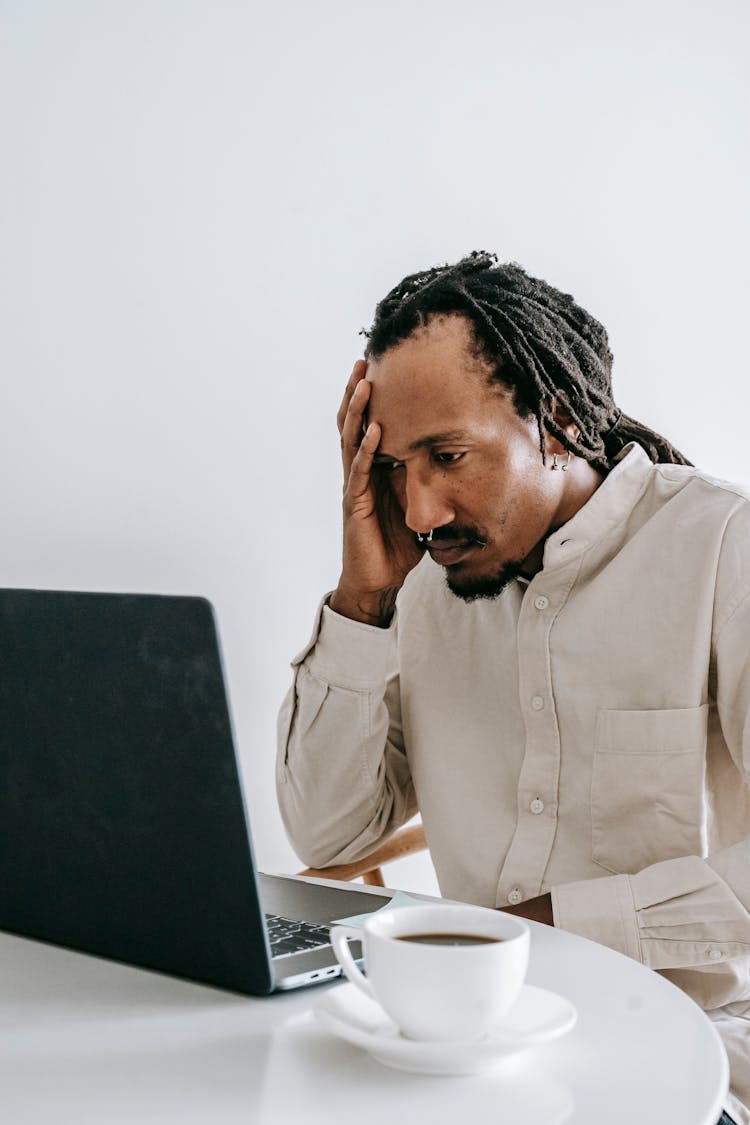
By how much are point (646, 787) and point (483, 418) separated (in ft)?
1.41

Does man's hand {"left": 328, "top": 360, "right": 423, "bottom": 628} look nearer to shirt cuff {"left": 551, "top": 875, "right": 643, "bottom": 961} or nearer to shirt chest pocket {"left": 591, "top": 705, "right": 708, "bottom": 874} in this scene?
shirt chest pocket {"left": 591, "top": 705, "right": 708, "bottom": 874}

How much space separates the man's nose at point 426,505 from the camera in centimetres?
131

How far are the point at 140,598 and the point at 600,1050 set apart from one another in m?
0.37

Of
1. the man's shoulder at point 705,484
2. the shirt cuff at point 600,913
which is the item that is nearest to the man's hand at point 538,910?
the shirt cuff at point 600,913

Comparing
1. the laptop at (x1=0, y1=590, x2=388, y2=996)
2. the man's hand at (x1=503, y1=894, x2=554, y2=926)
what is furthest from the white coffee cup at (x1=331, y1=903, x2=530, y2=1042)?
the man's hand at (x1=503, y1=894, x2=554, y2=926)

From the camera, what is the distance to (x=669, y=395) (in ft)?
8.05

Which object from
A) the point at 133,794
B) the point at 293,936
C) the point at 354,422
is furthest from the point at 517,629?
the point at 133,794

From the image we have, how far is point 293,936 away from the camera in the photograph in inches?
34.3

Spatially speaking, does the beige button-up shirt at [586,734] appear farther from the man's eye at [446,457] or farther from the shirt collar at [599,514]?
the man's eye at [446,457]

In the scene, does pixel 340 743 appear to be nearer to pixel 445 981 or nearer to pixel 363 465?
pixel 363 465

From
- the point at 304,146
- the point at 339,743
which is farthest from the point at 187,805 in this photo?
the point at 304,146

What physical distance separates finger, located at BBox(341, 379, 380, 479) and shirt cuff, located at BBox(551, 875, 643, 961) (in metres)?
0.56

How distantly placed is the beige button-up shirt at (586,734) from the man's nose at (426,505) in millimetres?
126

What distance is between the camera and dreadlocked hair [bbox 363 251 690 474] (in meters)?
1.33
